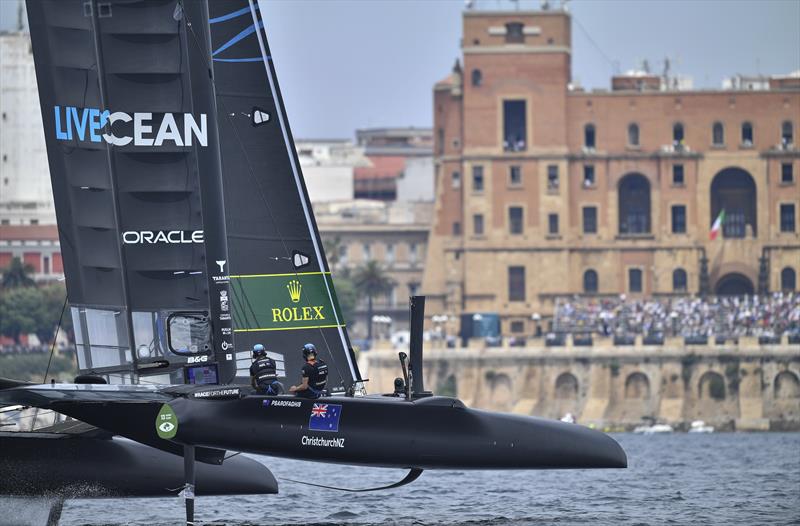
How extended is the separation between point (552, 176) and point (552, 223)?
2407mm

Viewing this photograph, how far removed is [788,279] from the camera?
93875 mm

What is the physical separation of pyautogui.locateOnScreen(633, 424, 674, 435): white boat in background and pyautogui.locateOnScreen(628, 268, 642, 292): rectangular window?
14.5 metres

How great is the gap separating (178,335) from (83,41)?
3.90 m

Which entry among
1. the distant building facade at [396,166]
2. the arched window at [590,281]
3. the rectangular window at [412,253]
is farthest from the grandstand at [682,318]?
the distant building facade at [396,166]

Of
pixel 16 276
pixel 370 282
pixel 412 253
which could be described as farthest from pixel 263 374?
pixel 412 253

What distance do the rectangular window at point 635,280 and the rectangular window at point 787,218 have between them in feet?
24.8

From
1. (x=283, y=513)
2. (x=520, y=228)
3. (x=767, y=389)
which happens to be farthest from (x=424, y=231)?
(x=283, y=513)

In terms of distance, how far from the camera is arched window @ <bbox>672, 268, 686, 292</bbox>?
95.5 m

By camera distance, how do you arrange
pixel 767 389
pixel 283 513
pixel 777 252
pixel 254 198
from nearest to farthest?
1. pixel 254 198
2. pixel 283 513
3. pixel 767 389
4. pixel 777 252

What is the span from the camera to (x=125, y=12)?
2356 centimetres

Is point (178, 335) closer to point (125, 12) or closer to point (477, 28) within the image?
point (125, 12)

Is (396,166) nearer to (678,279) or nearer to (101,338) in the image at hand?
(678,279)

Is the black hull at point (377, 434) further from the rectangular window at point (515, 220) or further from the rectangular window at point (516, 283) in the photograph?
the rectangular window at point (515, 220)

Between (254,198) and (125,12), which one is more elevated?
(125,12)
